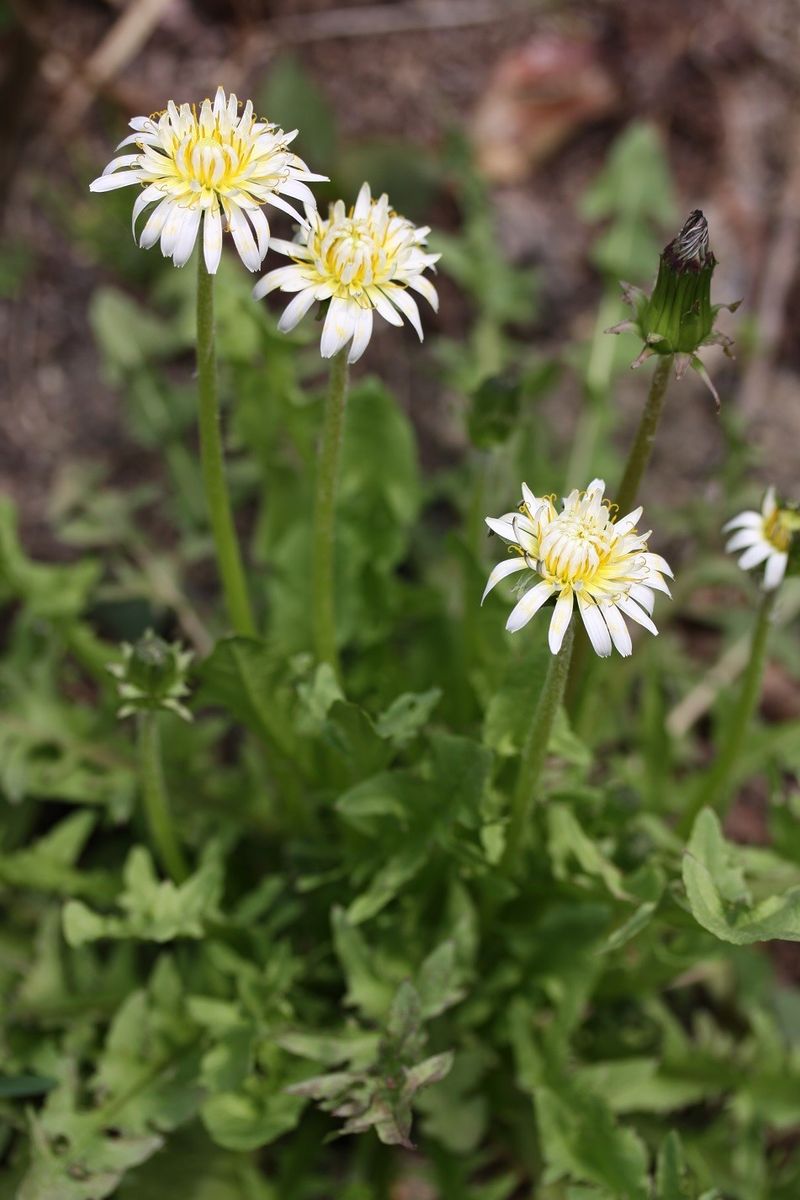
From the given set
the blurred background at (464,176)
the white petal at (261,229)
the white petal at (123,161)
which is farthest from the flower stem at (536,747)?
the blurred background at (464,176)

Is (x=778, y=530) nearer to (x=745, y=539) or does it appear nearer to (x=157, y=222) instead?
(x=745, y=539)

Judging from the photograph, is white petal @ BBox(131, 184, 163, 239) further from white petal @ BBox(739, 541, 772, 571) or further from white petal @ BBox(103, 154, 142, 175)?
white petal @ BBox(739, 541, 772, 571)

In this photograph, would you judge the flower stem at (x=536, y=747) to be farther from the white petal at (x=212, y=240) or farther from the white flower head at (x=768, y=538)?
the white petal at (x=212, y=240)

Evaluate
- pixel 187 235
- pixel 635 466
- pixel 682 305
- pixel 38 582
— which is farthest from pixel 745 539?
pixel 38 582

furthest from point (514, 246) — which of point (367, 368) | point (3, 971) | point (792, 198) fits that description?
point (3, 971)

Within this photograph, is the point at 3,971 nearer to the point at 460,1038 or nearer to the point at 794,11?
the point at 460,1038

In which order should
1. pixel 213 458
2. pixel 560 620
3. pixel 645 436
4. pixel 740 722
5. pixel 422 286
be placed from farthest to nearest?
pixel 740 722 < pixel 213 458 < pixel 645 436 < pixel 422 286 < pixel 560 620
